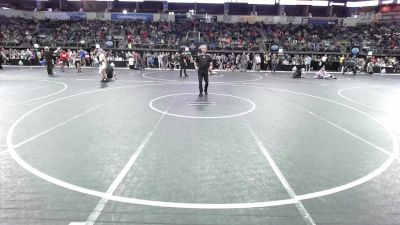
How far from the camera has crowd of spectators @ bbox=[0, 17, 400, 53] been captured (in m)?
32.9

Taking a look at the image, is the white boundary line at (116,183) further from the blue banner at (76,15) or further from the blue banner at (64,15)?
the blue banner at (64,15)

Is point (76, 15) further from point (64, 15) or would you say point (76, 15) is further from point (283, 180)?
point (283, 180)

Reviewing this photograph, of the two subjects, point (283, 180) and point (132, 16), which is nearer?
point (283, 180)

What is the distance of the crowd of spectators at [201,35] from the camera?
32906mm

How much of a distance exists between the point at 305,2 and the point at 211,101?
125 feet

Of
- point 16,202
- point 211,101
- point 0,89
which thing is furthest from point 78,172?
point 0,89

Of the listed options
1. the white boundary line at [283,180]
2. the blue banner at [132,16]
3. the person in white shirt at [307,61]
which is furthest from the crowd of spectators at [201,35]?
the white boundary line at [283,180]

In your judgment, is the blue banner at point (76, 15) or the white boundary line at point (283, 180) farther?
the blue banner at point (76, 15)

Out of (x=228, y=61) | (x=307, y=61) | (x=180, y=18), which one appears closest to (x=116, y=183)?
(x=228, y=61)

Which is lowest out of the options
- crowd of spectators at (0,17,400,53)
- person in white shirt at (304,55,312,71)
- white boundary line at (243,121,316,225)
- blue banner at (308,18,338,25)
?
white boundary line at (243,121,316,225)

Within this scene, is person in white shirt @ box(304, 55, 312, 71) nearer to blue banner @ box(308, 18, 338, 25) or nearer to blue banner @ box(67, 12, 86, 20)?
blue banner @ box(308, 18, 338, 25)

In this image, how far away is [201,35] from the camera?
37000 mm

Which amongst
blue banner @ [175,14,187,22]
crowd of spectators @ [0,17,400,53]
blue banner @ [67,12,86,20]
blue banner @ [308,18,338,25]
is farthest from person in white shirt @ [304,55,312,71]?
blue banner @ [67,12,86,20]

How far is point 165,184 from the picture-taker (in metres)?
4.81
